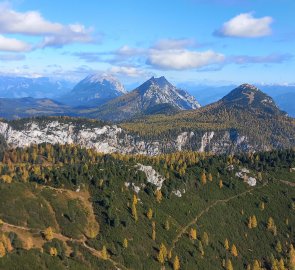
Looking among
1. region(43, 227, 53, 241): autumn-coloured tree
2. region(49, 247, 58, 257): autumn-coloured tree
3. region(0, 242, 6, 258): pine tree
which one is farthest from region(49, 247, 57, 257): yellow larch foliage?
region(0, 242, 6, 258): pine tree

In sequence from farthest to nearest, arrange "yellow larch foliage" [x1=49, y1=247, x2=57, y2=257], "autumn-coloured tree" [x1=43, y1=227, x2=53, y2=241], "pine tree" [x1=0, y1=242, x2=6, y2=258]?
"autumn-coloured tree" [x1=43, y1=227, x2=53, y2=241], "yellow larch foliage" [x1=49, y1=247, x2=57, y2=257], "pine tree" [x1=0, y1=242, x2=6, y2=258]

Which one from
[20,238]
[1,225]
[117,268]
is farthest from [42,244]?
[117,268]

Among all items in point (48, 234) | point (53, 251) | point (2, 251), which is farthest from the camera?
point (48, 234)

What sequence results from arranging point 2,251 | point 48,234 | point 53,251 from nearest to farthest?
point 2,251 → point 53,251 → point 48,234

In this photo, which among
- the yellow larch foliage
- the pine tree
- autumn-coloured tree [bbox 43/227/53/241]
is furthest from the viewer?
autumn-coloured tree [bbox 43/227/53/241]

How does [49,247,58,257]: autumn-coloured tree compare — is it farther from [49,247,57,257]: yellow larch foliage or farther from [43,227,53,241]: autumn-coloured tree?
[43,227,53,241]: autumn-coloured tree

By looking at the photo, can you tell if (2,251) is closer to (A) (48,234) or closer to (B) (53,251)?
(B) (53,251)

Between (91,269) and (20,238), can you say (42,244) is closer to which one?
(20,238)

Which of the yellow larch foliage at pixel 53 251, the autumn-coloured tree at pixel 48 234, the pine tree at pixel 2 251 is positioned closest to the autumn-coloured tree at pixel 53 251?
the yellow larch foliage at pixel 53 251

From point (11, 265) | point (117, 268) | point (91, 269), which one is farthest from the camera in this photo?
point (117, 268)

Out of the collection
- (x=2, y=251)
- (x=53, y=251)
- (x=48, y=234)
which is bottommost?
(x=53, y=251)

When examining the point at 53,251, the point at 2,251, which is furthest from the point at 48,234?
the point at 2,251
